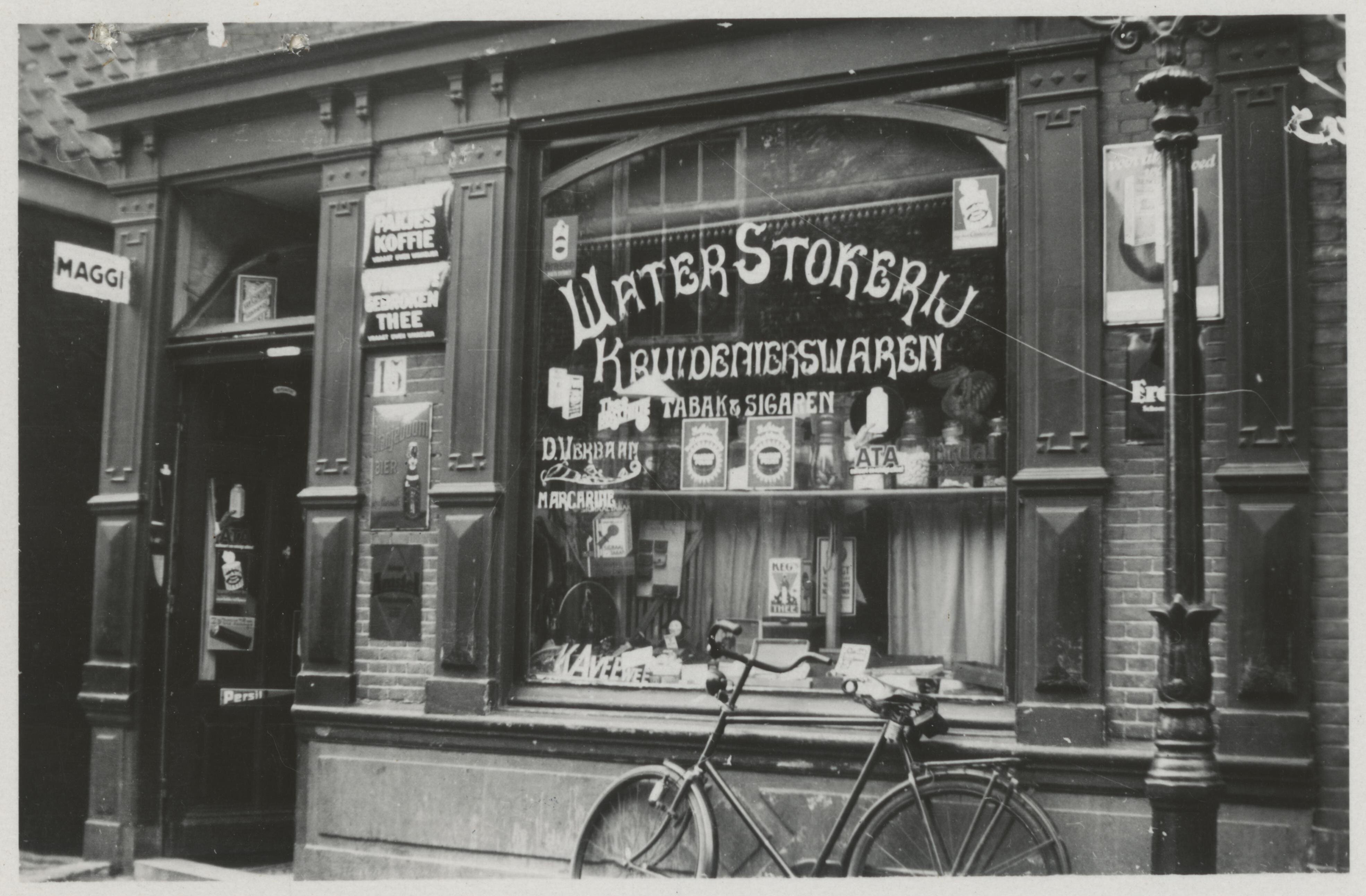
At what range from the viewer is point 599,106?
6.73 metres

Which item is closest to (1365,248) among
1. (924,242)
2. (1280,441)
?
(1280,441)

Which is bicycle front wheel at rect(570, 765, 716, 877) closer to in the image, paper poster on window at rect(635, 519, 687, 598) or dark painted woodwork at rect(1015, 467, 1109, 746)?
paper poster on window at rect(635, 519, 687, 598)

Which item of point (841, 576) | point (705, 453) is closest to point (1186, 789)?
point (841, 576)

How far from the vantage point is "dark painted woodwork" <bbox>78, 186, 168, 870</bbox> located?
24.9ft

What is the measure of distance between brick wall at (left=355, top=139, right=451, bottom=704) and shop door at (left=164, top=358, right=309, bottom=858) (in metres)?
1.31

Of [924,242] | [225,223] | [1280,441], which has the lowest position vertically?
[1280,441]

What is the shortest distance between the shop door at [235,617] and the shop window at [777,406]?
2.36 m

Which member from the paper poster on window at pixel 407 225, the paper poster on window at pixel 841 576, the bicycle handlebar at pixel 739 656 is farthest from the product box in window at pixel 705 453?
the paper poster on window at pixel 407 225

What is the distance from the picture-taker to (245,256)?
27.5 feet

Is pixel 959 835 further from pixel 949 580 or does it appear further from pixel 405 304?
pixel 405 304

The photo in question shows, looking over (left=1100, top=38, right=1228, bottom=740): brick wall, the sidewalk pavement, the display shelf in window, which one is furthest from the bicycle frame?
the sidewalk pavement

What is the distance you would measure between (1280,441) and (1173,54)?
177cm

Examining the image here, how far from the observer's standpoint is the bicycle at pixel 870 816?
204 inches

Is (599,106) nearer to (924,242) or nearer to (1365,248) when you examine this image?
(924,242)
